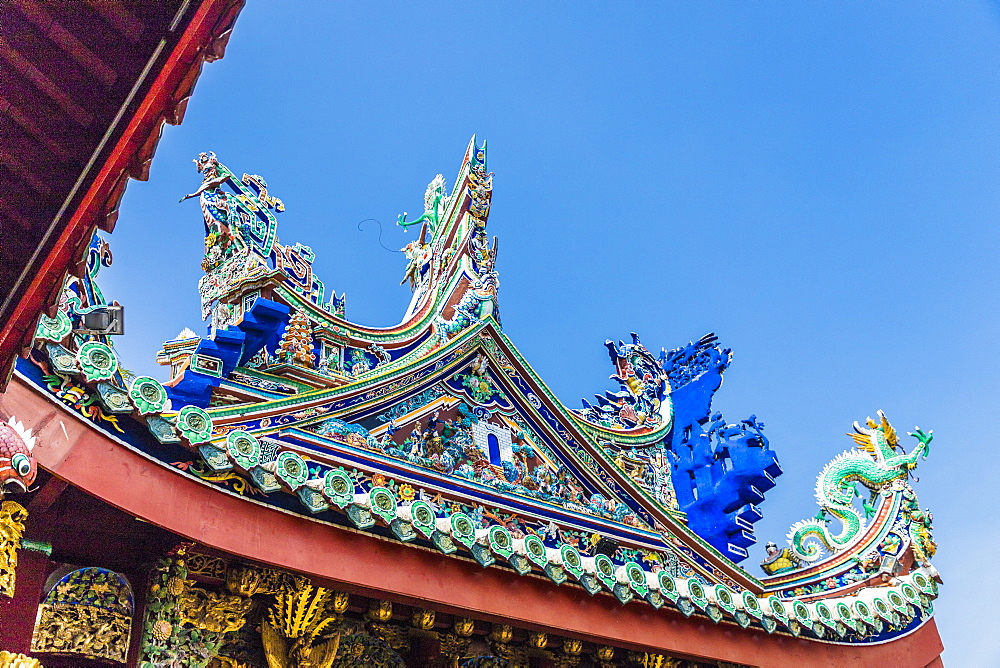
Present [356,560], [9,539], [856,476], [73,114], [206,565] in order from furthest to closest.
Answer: [856,476] → [356,560] → [206,565] → [9,539] → [73,114]

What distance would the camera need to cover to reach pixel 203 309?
317 inches

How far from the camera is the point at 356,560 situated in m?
5.95

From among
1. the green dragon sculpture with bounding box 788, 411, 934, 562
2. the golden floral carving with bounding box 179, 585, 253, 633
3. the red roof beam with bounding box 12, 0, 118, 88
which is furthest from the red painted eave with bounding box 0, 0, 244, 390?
the green dragon sculpture with bounding box 788, 411, 934, 562

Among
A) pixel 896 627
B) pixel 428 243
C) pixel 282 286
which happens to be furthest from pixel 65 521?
pixel 896 627

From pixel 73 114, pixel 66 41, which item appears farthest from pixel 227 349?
pixel 66 41

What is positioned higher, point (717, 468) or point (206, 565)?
point (717, 468)

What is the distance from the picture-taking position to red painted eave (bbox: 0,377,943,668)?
4.93 meters

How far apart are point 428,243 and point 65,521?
5.43 m

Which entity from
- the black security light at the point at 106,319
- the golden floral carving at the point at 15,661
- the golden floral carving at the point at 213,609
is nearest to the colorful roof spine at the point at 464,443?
the black security light at the point at 106,319

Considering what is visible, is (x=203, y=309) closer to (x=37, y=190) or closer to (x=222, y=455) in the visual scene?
(x=222, y=455)

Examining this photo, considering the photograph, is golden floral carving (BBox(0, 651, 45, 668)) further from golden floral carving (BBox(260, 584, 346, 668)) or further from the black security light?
golden floral carving (BBox(260, 584, 346, 668))

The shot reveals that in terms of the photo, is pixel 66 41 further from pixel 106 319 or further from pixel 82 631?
pixel 82 631

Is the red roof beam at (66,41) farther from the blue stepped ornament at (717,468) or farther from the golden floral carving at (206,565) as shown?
the blue stepped ornament at (717,468)

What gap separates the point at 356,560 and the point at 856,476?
557 centimetres
